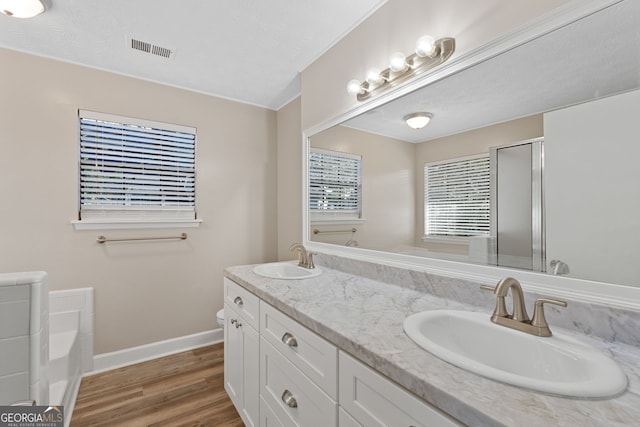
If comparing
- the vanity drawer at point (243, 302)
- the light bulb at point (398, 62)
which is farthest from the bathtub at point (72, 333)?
the light bulb at point (398, 62)

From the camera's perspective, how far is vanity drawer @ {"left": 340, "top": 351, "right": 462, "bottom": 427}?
2.11ft

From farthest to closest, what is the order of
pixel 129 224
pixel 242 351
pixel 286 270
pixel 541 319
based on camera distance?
pixel 129 224, pixel 286 270, pixel 242 351, pixel 541 319

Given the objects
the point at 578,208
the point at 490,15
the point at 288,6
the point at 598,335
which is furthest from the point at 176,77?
the point at 598,335

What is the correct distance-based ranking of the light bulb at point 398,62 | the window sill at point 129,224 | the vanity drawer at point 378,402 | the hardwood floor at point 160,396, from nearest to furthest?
the vanity drawer at point 378,402, the light bulb at point 398,62, the hardwood floor at point 160,396, the window sill at point 129,224

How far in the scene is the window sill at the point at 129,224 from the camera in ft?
7.20

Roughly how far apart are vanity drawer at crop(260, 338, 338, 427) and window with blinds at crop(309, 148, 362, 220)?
0.98 metres

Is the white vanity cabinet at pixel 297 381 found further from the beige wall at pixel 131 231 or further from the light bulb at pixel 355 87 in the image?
the light bulb at pixel 355 87

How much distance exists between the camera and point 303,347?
3.53 ft

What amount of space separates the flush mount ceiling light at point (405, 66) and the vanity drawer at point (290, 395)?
1.43 metres

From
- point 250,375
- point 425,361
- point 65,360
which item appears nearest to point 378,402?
point 425,361

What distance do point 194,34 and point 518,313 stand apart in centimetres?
227

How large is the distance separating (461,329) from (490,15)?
119 centimetres

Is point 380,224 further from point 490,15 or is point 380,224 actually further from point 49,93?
point 49,93

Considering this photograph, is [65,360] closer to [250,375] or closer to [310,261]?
[250,375]
